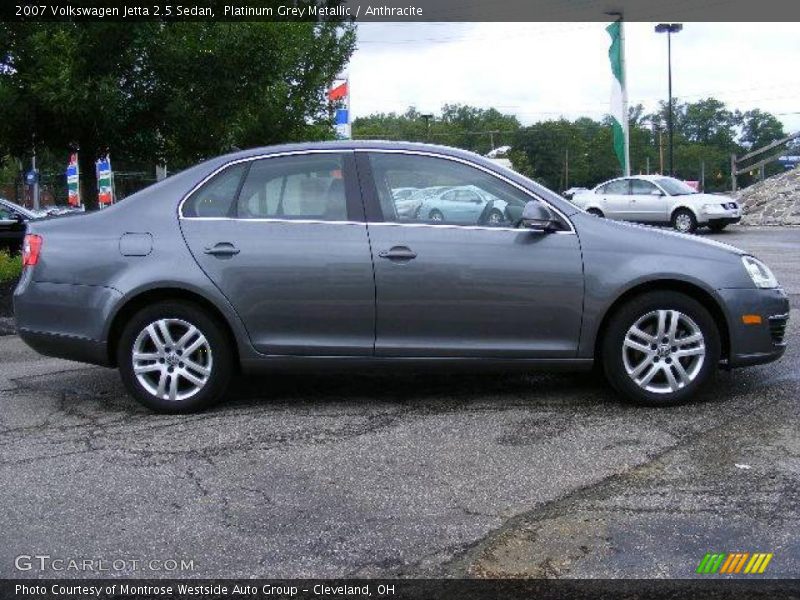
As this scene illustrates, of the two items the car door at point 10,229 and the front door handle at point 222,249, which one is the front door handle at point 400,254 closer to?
the front door handle at point 222,249

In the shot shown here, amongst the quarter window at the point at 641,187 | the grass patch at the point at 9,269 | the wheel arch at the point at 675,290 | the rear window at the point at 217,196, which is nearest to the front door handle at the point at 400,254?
the rear window at the point at 217,196

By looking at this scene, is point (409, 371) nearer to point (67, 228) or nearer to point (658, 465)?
point (658, 465)

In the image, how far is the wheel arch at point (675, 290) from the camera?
5621mm

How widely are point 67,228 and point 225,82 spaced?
600 cm

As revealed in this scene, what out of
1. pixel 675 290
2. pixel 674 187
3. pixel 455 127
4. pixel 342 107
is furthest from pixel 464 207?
pixel 455 127

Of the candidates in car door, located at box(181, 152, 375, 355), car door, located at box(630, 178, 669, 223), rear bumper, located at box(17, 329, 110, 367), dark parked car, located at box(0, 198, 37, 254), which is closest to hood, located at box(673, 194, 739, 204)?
car door, located at box(630, 178, 669, 223)

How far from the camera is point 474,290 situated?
553cm

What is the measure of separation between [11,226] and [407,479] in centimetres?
1521

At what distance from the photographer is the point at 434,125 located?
9556 centimetres

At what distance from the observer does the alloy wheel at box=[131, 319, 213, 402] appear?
223 inches

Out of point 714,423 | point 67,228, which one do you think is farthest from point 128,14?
point 714,423

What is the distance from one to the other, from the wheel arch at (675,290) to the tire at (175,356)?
7.39 ft

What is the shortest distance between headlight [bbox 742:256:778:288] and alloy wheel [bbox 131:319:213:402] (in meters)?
3.30

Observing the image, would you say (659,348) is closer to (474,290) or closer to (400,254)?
(474,290)
